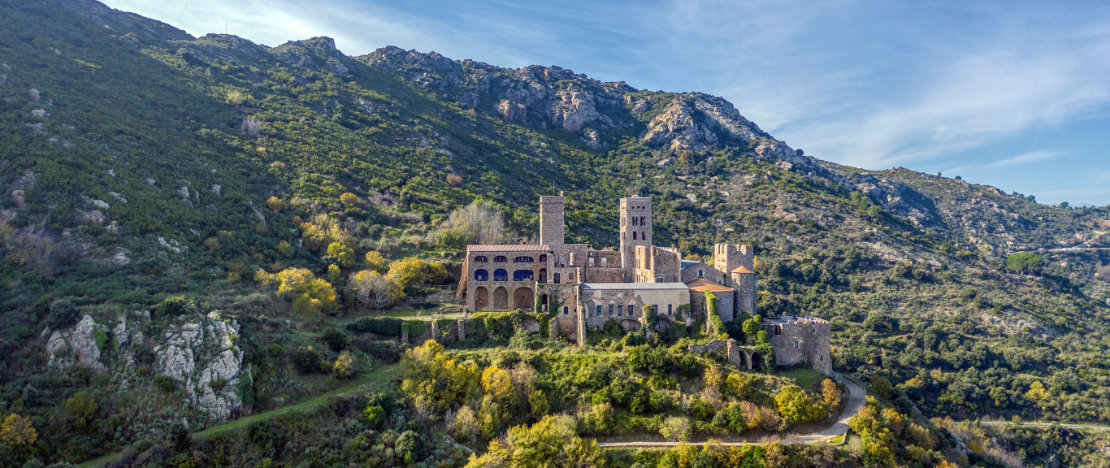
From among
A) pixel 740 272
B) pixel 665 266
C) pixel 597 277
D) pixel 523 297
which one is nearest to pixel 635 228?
pixel 665 266

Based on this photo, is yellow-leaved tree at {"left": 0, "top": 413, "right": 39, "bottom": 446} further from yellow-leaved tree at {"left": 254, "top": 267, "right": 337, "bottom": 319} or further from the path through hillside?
yellow-leaved tree at {"left": 254, "top": 267, "right": 337, "bottom": 319}

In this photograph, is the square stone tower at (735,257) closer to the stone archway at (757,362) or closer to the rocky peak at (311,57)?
the stone archway at (757,362)

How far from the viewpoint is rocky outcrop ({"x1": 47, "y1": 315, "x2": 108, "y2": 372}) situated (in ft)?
86.0

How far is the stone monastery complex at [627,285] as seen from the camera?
3659 centimetres

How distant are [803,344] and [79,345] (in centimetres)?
4035

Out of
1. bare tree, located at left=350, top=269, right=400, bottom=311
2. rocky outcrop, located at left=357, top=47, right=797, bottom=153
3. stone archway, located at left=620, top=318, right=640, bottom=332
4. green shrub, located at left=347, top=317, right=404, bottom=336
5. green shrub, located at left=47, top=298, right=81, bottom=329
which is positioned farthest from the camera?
rocky outcrop, located at left=357, top=47, right=797, bottom=153

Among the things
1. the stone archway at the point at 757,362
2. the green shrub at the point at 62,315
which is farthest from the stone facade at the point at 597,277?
the green shrub at the point at 62,315

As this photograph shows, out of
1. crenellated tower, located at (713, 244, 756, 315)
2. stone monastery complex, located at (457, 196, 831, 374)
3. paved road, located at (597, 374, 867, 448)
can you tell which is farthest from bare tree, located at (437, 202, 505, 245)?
paved road, located at (597, 374, 867, 448)

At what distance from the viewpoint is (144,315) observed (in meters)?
28.7

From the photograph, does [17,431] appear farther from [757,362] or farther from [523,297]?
[757,362]

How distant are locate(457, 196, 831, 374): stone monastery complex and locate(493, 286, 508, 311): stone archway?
76 millimetres

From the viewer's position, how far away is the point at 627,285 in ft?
124

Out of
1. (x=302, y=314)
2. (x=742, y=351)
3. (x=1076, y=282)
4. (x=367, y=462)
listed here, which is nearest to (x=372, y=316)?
(x=302, y=314)

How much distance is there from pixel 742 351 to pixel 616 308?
8.38 meters
